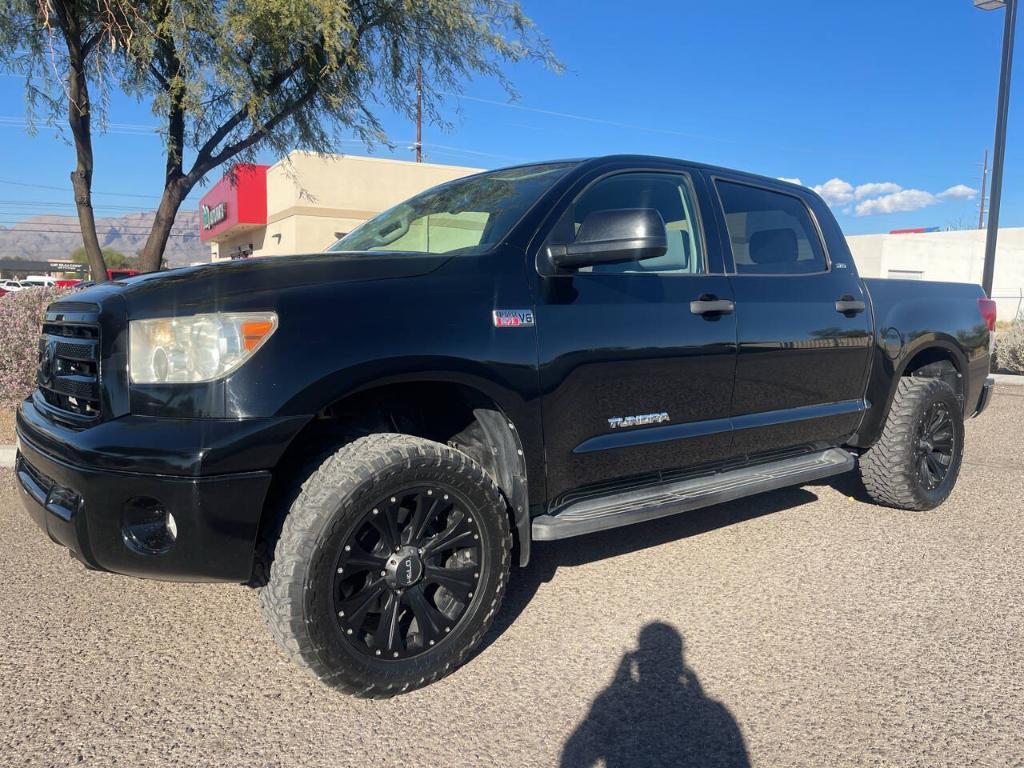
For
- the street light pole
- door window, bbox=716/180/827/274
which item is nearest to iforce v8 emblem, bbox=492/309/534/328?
door window, bbox=716/180/827/274

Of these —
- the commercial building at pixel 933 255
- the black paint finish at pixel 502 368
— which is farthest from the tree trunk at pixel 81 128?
the commercial building at pixel 933 255

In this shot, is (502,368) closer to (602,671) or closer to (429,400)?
(429,400)

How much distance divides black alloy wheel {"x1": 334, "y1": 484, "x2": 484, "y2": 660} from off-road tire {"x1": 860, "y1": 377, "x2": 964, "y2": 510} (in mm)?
2887

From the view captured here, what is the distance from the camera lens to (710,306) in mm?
3488

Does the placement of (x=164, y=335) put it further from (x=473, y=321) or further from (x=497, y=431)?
(x=497, y=431)

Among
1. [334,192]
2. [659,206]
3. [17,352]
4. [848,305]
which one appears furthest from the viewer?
[334,192]

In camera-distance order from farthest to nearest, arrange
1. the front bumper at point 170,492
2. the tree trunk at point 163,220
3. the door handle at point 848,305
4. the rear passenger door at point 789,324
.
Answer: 1. the tree trunk at point 163,220
2. the door handle at point 848,305
3. the rear passenger door at point 789,324
4. the front bumper at point 170,492

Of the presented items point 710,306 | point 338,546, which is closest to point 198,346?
point 338,546

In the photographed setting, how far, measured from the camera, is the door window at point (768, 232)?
394 cm

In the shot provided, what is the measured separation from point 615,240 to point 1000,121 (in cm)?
1133

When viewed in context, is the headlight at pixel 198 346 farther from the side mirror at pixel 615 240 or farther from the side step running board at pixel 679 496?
the side step running board at pixel 679 496

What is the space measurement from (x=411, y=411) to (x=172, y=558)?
1031 millimetres

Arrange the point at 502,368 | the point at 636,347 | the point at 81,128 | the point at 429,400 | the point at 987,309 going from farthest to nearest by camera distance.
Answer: the point at 81,128
the point at 987,309
the point at 636,347
the point at 429,400
the point at 502,368

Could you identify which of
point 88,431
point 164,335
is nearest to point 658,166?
point 164,335
